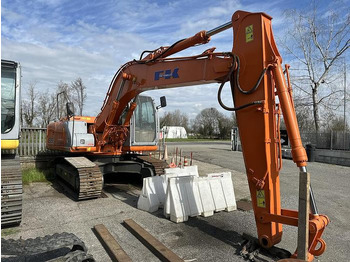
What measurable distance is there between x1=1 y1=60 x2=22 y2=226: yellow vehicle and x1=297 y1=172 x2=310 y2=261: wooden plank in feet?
14.5

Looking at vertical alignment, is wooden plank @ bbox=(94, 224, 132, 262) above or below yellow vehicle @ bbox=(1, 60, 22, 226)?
below

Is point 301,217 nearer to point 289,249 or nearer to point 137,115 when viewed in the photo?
point 289,249

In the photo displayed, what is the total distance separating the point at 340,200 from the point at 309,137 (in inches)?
482

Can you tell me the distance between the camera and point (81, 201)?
23.1ft

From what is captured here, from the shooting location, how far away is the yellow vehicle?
4.91m

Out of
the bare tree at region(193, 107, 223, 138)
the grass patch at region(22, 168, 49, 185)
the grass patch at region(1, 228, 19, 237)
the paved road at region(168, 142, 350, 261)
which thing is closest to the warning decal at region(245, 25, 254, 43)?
the paved road at region(168, 142, 350, 261)

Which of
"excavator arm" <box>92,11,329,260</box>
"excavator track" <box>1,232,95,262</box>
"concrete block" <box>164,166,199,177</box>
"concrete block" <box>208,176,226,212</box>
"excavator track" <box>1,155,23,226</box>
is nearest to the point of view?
"excavator track" <box>1,232,95,262</box>

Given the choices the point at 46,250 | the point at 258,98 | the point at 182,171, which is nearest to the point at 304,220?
the point at 258,98

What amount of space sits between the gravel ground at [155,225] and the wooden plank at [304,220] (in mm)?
945

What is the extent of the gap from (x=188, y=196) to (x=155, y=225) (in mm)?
882

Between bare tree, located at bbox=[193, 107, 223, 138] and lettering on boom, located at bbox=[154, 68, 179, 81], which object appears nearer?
lettering on boom, located at bbox=[154, 68, 179, 81]

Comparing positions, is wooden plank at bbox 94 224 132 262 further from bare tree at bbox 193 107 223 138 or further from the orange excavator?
bare tree at bbox 193 107 223 138

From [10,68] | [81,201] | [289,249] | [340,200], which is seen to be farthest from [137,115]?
[340,200]

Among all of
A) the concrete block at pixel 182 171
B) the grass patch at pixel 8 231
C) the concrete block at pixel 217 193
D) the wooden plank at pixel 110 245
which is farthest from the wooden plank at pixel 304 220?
the grass patch at pixel 8 231
